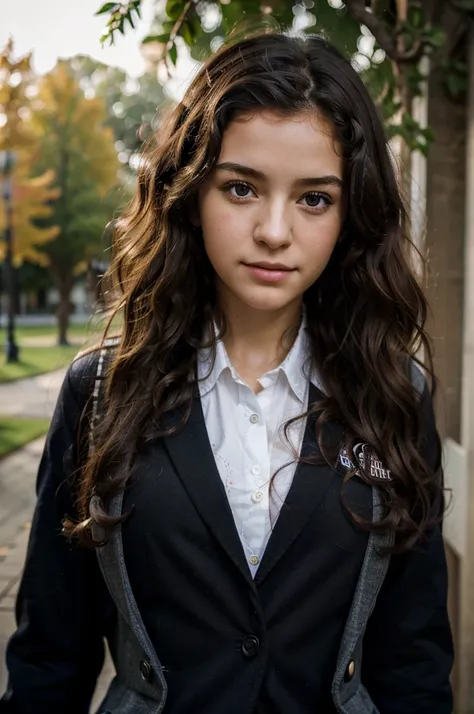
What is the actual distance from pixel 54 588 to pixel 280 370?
64cm

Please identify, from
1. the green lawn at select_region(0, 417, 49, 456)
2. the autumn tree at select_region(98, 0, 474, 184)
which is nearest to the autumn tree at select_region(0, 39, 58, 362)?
the green lawn at select_region(0, 417, 49, 456)

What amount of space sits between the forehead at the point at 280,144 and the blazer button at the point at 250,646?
0.83m

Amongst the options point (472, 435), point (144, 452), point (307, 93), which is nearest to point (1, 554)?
point (472, 435)

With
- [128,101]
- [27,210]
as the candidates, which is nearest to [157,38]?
[128,101]

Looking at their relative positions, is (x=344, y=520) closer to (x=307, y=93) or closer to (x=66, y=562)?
(x=66, y=562)

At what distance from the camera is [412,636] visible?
146cm

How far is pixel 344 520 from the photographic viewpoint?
1.34m

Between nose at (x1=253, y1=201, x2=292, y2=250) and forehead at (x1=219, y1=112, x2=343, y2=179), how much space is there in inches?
2.4

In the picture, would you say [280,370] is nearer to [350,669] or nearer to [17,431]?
[350,669]

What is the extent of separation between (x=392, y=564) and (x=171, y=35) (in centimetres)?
136

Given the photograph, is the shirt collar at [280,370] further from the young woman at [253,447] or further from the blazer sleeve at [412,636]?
the blazer sleeve at [412,636]

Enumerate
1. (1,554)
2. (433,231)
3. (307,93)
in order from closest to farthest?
1. (307,93)
2. (433,231)
3. (1,554)

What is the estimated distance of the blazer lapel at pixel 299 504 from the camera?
128 centimetres

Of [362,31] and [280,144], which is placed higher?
[362,31]
